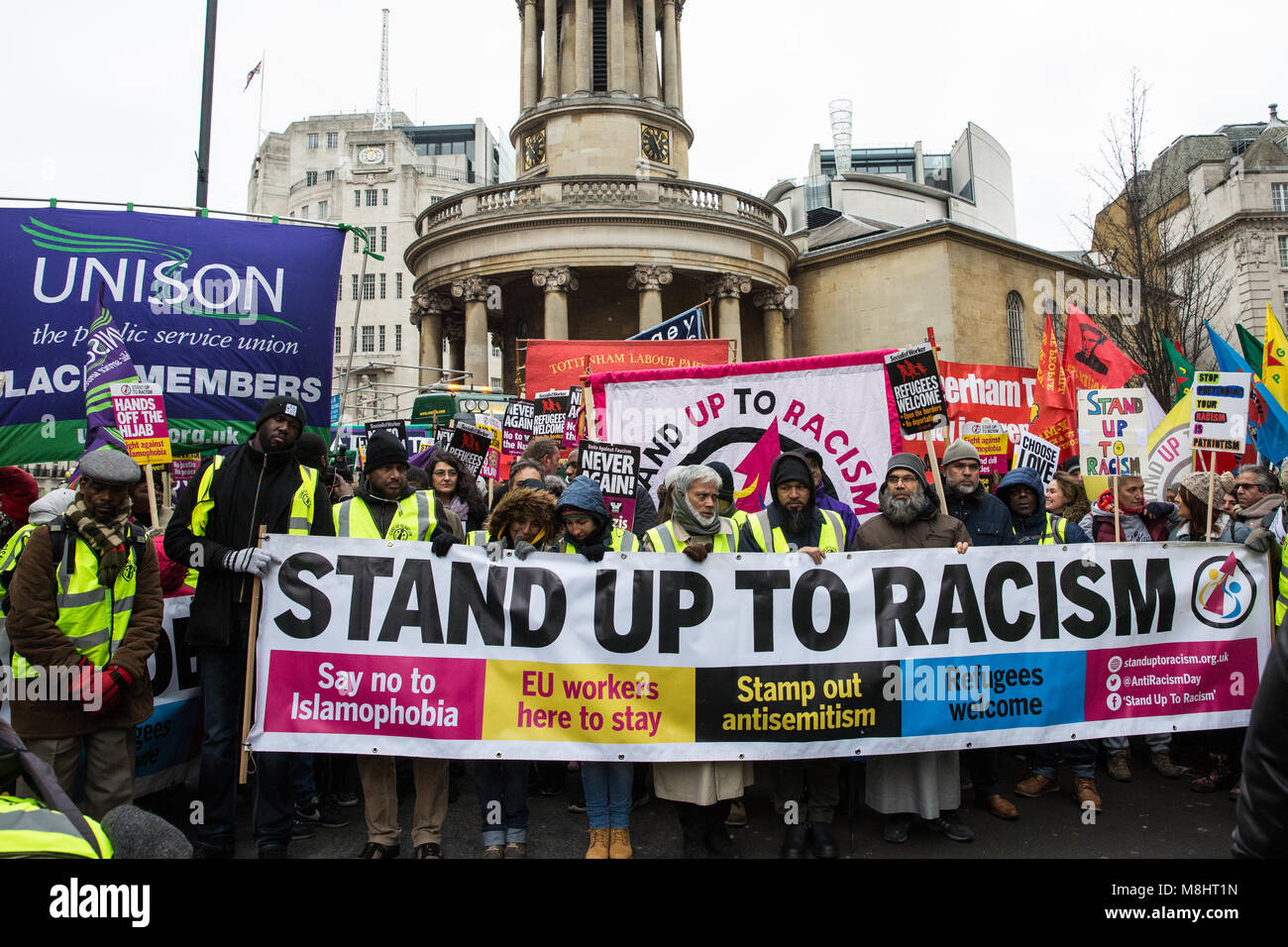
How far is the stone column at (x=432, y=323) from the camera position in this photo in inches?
1214

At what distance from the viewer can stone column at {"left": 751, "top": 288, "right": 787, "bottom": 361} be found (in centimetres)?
3084

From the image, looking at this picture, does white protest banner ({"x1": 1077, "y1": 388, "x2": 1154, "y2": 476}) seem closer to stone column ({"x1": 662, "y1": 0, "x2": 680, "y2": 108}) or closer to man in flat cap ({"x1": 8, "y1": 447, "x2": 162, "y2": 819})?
man in flat cap ({"x1": 8, "y1": 447, "x2": 162, "y2": 819})

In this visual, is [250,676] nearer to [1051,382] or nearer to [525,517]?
[525,517]

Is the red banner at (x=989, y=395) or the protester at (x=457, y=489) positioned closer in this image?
the protester at (x=457, y=489)

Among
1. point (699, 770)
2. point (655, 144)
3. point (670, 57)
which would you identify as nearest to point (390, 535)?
point (699, 770)

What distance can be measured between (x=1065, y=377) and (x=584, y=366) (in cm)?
900

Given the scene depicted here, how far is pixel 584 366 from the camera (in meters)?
17.5

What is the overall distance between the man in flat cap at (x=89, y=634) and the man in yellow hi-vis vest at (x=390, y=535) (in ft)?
3.92

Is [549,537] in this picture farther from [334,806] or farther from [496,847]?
[334,806]

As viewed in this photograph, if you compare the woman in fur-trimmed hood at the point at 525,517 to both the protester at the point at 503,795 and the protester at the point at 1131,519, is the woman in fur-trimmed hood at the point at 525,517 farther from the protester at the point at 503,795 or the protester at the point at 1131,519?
the protester at the point at 1131,519

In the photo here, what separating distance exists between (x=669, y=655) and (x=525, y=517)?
121 cm

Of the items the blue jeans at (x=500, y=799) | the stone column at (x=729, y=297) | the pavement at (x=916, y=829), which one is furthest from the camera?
the stone column at (x=729, y=297)

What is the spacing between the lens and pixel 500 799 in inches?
196

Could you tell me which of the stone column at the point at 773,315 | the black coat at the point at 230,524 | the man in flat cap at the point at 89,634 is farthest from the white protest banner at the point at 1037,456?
the stone column at the point at 773,315
